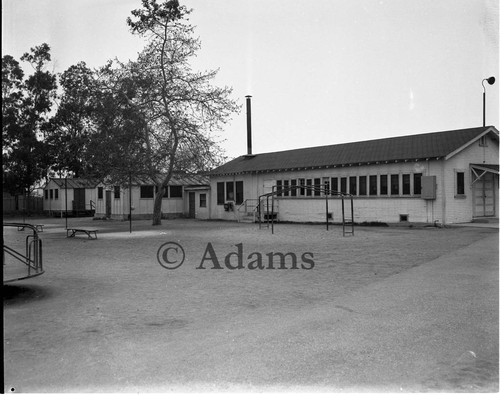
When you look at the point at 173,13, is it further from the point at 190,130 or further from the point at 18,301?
the point at 18,301

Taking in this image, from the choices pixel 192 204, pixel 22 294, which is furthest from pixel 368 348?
pixel 192 204

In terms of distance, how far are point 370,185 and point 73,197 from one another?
3082cm

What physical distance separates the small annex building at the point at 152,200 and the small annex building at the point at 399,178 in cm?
710

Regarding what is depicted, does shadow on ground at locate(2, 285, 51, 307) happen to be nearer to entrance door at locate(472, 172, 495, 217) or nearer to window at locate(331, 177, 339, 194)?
window at locate(331, 177, 339, 194)

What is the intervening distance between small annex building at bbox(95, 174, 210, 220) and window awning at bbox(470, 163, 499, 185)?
64.5 ft

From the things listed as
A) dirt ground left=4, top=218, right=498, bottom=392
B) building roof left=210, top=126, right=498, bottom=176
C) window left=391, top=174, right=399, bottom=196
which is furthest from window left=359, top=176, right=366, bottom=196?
dirt ground left=4, top=218, right=498, bottom=392

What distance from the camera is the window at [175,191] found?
4047 cm

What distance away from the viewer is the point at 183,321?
20.9 feet

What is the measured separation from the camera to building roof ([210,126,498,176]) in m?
23.9

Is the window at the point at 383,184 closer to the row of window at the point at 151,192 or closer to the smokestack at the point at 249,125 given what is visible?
the smokestack at the point at 249,125

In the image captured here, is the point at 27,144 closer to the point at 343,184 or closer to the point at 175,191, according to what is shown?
the point at 175,191

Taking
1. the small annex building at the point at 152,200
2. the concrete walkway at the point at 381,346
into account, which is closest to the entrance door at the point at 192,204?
the small annex building at the point at 152,200

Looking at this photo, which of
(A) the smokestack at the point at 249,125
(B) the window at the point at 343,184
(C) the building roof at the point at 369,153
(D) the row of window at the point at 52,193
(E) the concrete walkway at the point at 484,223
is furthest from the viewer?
(D) the row of window at the point at 52,193

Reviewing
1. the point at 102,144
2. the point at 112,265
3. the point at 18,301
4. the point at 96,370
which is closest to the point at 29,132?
the point at 102,144
